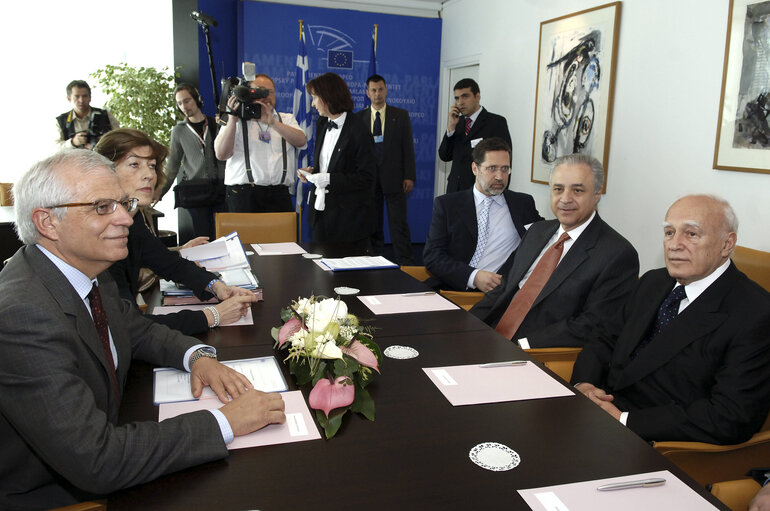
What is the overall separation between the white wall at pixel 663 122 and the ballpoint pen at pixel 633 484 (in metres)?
2.78

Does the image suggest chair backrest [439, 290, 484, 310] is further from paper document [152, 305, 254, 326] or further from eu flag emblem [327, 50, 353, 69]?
eu flag emblem [327, 50, 353, 69]

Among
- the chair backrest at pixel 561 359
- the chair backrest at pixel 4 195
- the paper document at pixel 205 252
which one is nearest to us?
the chair backrest at pixel 561 359

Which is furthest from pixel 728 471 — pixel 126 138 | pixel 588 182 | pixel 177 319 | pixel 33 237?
pixel 126 138

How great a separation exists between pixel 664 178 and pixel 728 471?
274 cm

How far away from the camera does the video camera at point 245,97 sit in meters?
4.12

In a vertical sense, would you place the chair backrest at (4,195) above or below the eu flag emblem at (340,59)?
below

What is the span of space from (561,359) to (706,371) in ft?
1.92

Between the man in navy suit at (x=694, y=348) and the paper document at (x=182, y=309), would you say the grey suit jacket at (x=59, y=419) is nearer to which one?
the paper document at (x=182, y=309)

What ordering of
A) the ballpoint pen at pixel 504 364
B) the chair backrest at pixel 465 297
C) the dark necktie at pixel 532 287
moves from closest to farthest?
the ballpoint pen at pixel 504 364
the dark necktie at pixel 532 287
the chair backrest at pixel 465 297

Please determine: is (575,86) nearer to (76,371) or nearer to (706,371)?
(706,371)

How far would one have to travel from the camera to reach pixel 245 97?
4125 millimetres

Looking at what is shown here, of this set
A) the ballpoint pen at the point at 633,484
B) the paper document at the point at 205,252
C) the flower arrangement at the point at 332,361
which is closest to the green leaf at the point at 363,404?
the flower arrangement at the point at 332,361

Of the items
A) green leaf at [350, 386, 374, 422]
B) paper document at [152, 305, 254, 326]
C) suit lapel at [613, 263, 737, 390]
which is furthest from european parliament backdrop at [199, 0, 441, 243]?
green leaf at [350, 386, 374, 422]

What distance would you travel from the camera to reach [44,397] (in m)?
1.11
